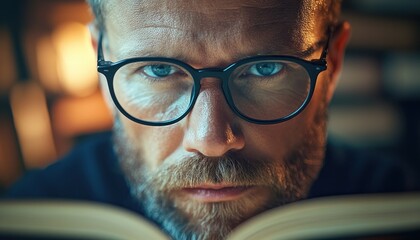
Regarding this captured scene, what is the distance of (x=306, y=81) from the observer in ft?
2.12

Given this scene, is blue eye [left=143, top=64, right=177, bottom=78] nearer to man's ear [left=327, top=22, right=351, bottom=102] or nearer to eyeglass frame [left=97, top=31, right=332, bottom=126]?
eyeglass frame [left=97, top=31, right=332, bottom=126]

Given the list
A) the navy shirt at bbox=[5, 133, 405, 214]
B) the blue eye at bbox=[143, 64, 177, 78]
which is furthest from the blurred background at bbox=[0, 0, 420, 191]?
the blue eye at bbox=[143, 64, 177, 78]

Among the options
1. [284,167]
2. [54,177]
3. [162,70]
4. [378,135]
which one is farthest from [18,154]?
[378,135]

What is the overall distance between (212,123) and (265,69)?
103 mm

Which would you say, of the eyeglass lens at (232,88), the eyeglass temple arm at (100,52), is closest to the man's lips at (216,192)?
the eyeglass lens at (232,88)

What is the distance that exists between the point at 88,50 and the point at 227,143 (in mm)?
279

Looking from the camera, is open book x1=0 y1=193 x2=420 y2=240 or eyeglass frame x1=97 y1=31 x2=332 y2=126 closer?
eyeglass frame x1=97 y1=31 x2=332 y2=126

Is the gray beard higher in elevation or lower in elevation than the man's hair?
lower

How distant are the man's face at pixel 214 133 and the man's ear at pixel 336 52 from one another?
0.09 ft

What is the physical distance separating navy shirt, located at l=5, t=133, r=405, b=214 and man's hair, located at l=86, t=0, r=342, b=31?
0.20 m

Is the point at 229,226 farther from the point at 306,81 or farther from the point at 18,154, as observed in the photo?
the point at 18,154

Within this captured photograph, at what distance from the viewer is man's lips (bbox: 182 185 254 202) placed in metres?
0.66

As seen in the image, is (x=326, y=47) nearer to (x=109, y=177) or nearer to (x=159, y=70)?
(x=159, y=70)

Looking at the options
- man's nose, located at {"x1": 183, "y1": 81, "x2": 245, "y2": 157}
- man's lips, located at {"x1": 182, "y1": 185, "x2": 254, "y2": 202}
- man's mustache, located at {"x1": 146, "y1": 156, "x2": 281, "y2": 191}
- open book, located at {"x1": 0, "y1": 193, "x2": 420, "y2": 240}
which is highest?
man's nose, located at {"x1": 183, "y1": 81, "x2": 245, "y2": 157}
